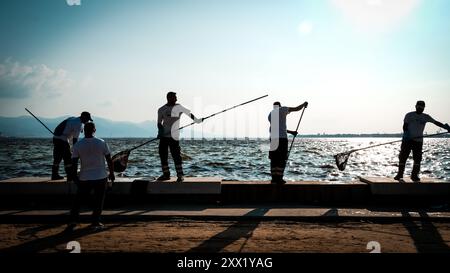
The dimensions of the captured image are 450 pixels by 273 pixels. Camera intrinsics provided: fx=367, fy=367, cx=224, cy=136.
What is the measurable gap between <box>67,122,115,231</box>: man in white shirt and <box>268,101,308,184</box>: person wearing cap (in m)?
4.29

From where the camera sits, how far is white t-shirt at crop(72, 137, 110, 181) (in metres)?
6.64

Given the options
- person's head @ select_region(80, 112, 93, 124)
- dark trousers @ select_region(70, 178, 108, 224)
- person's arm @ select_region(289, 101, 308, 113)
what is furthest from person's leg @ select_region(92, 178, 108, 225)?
person's arm @ select_region(289, 101, 308, 113)

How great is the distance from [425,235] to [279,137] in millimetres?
4227

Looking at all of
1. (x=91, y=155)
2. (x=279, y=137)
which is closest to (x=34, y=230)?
(x=91, y=155)

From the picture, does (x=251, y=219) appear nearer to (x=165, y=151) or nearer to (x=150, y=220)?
(x=150, y=220)

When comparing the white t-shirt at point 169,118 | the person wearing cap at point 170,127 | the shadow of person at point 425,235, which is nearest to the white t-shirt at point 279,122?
the person wearing cap at point 170,127

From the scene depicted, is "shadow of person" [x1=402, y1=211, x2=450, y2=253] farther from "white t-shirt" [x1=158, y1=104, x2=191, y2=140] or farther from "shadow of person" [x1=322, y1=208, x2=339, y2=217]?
"white t-shirt" [x1=158, y1=104, x2=191, y2=140]

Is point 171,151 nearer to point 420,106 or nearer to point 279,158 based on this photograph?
point 279,158

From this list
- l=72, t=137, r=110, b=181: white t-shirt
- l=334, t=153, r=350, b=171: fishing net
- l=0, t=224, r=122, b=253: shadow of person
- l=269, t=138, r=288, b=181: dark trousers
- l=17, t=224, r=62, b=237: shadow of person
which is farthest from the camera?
l=334, t=153, r=350, b=171: fishing net

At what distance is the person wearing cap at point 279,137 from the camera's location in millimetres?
9375

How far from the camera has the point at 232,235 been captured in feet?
19.9

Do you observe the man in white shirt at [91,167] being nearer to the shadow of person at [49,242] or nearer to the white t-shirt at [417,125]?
the shadow of person at [49,242]

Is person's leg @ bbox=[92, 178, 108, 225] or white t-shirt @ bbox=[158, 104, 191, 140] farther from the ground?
white t-shirt @ bbox=[158, 104, 191, 140]

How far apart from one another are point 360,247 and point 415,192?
Answer: 4.18 metres
